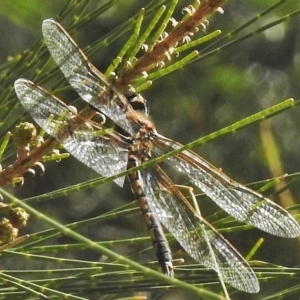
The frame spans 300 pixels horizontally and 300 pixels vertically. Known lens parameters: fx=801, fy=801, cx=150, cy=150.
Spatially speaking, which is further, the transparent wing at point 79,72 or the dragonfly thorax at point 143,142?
the dragonfly thorax at point 143,142

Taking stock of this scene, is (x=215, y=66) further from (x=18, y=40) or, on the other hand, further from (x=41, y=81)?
(x=41, y=81)

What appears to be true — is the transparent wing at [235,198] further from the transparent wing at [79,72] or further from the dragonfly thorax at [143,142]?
the transparent wing at [79,72]

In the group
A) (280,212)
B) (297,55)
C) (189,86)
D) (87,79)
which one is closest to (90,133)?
(87,79)

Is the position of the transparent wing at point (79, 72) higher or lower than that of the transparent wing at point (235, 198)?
higher

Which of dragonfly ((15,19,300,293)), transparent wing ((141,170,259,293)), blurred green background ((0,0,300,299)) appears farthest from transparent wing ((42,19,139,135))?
blurred green background ((0,0,300,299))

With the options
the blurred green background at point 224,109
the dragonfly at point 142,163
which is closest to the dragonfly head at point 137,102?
the dragonfly at point 142,163

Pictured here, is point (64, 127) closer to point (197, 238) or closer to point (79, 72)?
point (79, 72)

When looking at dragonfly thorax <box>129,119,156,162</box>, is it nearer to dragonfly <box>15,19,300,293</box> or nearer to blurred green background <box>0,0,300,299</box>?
dragonfly <box>15,19,300,293</box>

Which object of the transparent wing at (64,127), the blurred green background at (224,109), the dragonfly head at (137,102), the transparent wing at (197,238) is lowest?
the transparent wing at (197,238)
